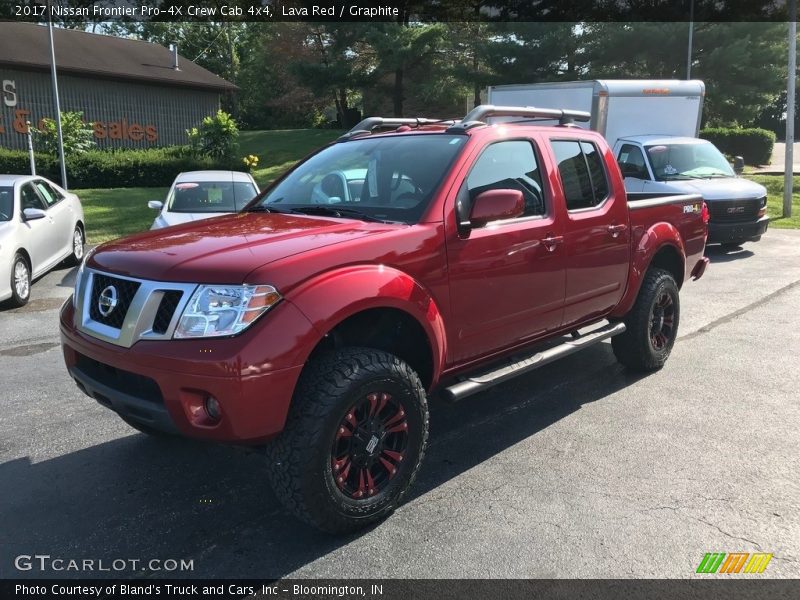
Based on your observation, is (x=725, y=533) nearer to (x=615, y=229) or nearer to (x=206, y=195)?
(x=615, y=229)

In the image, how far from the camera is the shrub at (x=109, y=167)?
74.2 ft

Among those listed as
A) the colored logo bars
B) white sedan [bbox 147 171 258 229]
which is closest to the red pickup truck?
the colored logo bars

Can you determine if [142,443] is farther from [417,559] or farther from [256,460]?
[417,559]

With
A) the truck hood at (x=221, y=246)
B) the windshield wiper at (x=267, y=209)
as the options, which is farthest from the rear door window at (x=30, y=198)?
the truck hood at (x=221, y=246)

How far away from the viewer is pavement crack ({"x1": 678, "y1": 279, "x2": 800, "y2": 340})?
707 centimetres

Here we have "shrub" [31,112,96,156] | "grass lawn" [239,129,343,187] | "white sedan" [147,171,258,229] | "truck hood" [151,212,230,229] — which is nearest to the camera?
"truck hood" [151,212,230,229]

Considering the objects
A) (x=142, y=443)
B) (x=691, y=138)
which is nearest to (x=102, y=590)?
(x=142, y=443)

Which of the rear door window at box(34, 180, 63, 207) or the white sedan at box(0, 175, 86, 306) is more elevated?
the rear door window at box(34, 180, 63, 207)

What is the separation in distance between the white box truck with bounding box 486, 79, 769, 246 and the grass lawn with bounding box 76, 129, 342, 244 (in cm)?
880

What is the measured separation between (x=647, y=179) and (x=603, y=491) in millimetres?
9644

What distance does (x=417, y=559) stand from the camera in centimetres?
311

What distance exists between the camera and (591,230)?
4711 mm

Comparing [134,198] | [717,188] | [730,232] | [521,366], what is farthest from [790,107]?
[134,198]

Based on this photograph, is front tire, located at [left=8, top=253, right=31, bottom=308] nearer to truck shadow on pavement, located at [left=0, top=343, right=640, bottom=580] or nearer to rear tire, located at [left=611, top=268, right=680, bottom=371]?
truck shadow on pavement, located at [left=0, top=343, right=640, bottom=580]
